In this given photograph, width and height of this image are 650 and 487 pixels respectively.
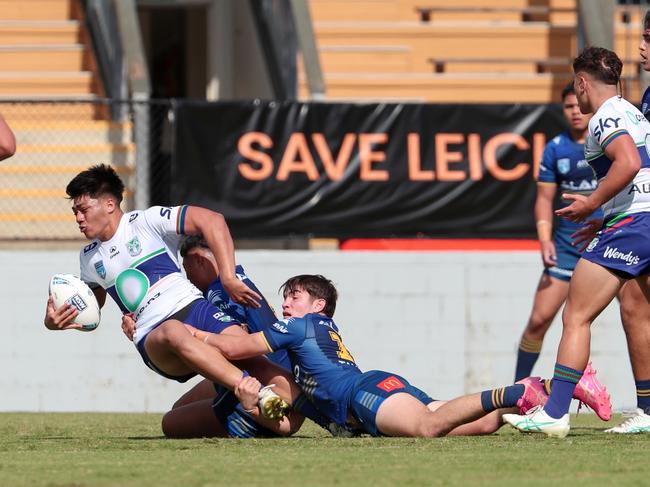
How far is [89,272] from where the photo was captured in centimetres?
731

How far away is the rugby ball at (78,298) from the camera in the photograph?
7070 millimetres

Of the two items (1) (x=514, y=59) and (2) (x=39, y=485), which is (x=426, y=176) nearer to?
(1) (x=514, y=59)

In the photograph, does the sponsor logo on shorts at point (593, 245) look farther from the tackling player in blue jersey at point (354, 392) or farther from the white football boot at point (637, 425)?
the white football boot at point (637, 425)

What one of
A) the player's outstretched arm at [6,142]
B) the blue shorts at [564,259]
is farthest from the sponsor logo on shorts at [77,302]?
the blue shorts at [564,259]

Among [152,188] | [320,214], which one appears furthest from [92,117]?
[320,214]

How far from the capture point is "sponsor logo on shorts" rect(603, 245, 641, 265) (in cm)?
635

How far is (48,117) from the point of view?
13.3m

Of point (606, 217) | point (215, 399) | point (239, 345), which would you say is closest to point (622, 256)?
point (606, 217)

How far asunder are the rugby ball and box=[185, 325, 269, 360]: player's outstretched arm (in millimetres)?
705

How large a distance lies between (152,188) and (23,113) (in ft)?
7.39

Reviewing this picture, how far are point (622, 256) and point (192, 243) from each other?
102 inches

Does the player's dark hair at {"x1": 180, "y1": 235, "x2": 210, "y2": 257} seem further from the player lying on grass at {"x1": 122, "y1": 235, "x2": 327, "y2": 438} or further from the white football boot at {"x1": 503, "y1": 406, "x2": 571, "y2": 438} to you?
the white football boot at {"x1": 503, "y1": 406, "x2": 571, "y2": 438}

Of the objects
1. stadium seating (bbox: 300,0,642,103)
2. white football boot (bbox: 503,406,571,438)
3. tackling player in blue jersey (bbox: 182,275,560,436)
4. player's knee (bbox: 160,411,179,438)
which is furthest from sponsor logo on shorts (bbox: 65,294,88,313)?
stadium seating (bbox: 300,0,642,103)

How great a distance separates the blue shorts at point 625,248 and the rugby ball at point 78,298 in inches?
104
